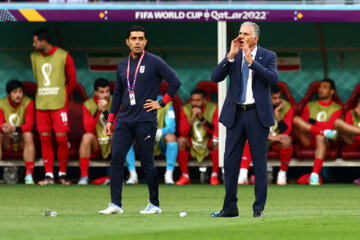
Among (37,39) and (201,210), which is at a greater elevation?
(37,39)

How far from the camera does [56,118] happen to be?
559 inches

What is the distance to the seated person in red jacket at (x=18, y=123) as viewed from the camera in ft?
46.9

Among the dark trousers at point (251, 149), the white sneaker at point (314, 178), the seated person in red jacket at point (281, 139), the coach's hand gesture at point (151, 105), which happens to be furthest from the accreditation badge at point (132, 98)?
the white sneaker at point (314, 178)

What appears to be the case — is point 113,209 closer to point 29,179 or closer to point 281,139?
point 29,179

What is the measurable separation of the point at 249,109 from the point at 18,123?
6841 mm

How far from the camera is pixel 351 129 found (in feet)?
46.9

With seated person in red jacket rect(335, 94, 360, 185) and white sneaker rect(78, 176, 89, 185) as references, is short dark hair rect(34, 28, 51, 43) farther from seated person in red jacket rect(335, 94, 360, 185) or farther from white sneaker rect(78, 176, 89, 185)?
seated person in red jacket rect(335, 94, 360, 185)

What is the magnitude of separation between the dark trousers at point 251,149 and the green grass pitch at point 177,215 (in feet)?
0.90

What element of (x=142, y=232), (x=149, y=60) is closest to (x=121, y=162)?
(x=149, y=60)

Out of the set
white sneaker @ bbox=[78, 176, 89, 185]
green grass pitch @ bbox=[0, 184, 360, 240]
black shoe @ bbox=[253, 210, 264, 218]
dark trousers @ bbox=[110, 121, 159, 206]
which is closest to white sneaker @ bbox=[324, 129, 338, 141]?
green grass pitch @ bbox=[0, 184, 360, 240]

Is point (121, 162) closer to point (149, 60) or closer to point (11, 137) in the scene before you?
point (149, 60)

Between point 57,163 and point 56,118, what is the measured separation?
0.82m

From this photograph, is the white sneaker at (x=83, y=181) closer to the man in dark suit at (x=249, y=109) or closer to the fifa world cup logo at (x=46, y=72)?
the fifa world cup logo at (x=46, y=72)

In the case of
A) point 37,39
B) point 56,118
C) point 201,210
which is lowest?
point 201,210
